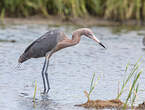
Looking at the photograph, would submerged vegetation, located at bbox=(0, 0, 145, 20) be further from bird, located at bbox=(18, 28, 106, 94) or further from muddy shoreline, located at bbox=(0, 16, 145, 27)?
bird, located at bbox=(18, 28, 106, 94)

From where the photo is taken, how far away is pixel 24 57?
8375mm

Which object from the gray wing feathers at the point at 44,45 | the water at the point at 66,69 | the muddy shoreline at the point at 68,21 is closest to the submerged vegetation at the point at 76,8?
the muddy shoreline at the point at 68,21

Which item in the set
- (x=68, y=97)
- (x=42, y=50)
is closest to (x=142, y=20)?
(x=42, y=50)

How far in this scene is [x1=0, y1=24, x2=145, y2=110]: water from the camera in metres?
7.10

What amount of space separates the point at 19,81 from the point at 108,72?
6.19 ft

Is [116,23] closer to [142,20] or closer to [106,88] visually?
[142,20]

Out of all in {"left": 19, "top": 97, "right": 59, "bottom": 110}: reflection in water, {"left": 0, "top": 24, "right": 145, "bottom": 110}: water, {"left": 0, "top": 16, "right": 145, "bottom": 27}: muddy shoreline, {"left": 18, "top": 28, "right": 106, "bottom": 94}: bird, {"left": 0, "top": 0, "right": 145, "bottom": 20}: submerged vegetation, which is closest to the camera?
{"left": 19, "top": 97, "right": 59, "bottom": 110}: reflection in water

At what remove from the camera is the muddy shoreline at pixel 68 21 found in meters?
14.5

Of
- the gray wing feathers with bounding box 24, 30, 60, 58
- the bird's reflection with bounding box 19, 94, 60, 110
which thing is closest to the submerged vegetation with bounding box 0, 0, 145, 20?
the gray wing feathers with bounding box 24, 30, 60, 58

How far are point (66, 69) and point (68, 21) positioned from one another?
5.76 meters

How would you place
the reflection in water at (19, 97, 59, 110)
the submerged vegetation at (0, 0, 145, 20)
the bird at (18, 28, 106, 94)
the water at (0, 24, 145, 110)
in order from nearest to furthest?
the reflection in water at (19, 97, 59, 110) → the water at (0, 24, 145, 110) → the bird at (18, 28, 106, 94) → the submerged vegetation at (0, 0, 145, 20)

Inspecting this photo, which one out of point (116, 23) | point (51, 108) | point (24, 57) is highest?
point (116, 23)

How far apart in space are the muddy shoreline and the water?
379 mm

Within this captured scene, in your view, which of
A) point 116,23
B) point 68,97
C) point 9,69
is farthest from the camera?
point 116,23
